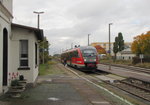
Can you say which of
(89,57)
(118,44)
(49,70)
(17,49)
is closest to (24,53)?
(17,49)

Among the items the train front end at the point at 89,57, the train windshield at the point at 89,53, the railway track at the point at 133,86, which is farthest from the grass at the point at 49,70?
the railway track at the point at 133,86

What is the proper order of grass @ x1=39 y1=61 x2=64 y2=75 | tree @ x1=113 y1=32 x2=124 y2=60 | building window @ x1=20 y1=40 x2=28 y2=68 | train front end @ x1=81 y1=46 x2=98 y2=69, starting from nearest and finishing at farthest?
building window @ x1=20 y1=40 x2=28 y2=68
grass @ x1=39 y1=61 x2=64 y2=75
train front end @ x1=81 y1=46 x2=98 y2=69
tree @ x1=113 y1=32 x2=124 y2=60

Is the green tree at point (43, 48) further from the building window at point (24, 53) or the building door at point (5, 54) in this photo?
the building door at point (5, 54)

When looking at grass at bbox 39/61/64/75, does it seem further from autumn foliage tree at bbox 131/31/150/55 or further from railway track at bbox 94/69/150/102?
autumn foliage tree at bbox 131/31/150/55

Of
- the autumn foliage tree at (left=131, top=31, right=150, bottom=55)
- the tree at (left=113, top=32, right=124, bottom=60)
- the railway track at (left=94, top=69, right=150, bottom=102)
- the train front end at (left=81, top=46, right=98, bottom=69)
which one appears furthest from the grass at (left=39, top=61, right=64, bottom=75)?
the tree at (left=113, top=32, right=124, bottom=60)

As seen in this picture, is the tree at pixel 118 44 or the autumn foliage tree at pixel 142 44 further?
the tree at pixel 118 44

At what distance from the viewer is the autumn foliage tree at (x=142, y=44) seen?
5703 centimetres

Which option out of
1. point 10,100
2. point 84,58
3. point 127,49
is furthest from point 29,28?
point 127,49

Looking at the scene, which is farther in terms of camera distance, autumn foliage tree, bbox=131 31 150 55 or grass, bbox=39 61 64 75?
autumn foliage tree, bbox=131 31 150 55

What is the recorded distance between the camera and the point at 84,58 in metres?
25.0

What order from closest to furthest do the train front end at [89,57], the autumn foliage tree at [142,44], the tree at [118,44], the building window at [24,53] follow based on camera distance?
1. the building window at [24,53]
2. the train front end at [89,57]
3. the autumn foliage tree at [142,44]
4. the tree at [118,44]

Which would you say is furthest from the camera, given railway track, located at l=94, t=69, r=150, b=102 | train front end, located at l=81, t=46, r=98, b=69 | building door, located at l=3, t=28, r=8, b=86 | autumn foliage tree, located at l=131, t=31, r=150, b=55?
autumn foliage tree, located at l=131, t=31, r=150, b=55

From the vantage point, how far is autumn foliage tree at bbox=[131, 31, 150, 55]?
5703cm

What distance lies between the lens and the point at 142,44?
5859cm
